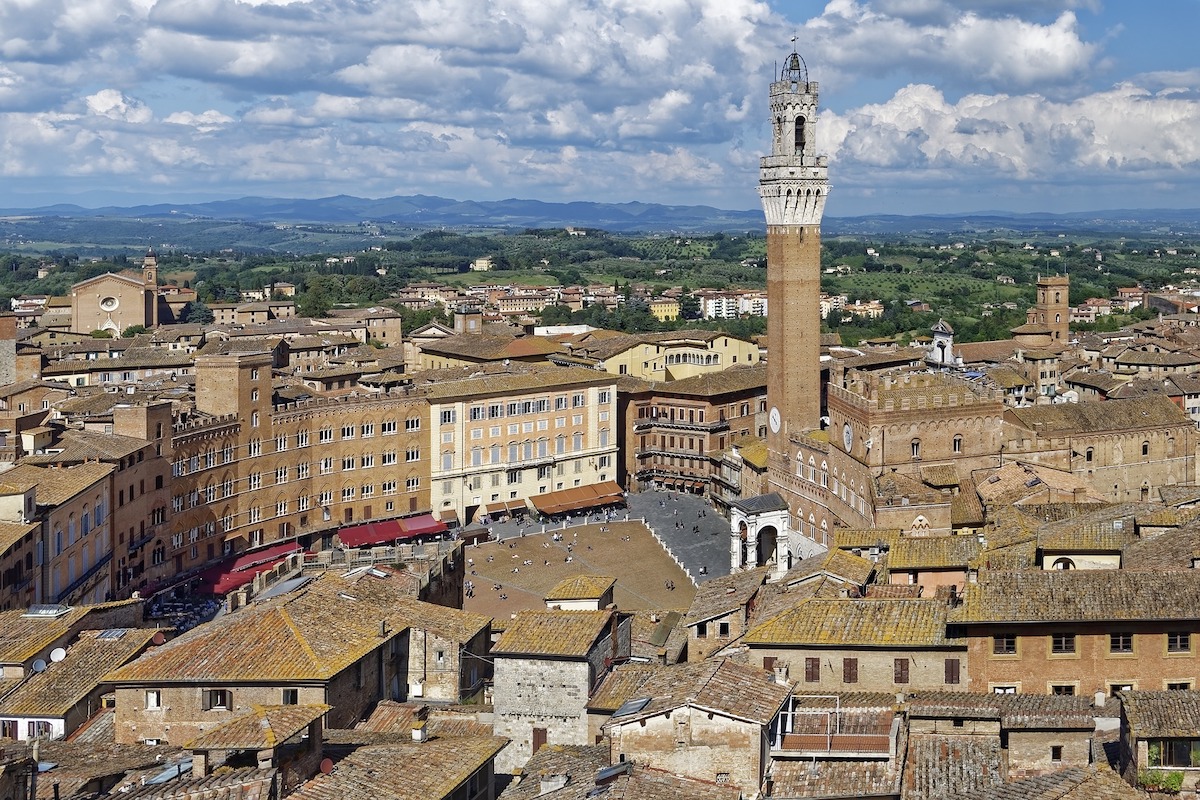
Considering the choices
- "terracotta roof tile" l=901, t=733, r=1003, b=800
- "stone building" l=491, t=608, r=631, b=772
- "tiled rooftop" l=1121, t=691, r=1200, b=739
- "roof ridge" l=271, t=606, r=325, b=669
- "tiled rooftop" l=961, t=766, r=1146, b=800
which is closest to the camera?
"tiled rooftop" l=961, t=766, r=1146, b=800

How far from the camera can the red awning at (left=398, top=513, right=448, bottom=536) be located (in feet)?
258

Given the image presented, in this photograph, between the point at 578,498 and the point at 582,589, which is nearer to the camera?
the point at 582,589

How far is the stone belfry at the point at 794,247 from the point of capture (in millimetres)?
74750

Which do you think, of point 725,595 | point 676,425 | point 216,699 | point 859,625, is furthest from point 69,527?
point 676,425

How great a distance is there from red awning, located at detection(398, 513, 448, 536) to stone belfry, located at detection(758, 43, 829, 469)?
60.0 feet

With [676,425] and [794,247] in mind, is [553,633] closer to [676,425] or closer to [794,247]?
[794,247]

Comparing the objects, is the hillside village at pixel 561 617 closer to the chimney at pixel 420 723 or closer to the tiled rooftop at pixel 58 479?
the tiled rooftop at pixel 58 479

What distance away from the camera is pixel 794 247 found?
246 feet

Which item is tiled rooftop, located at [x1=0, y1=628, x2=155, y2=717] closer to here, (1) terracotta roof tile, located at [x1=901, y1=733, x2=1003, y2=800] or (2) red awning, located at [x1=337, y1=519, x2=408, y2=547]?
(1) terracotta roof tile, located at [x1=901, y1=733, x2=1003, y2=800]

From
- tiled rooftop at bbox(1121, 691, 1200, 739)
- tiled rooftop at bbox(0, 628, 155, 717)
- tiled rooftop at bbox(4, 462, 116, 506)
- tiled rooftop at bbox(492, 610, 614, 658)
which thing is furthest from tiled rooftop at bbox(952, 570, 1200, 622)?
tiled rooftop at bbox(4, 462, 116, 506)

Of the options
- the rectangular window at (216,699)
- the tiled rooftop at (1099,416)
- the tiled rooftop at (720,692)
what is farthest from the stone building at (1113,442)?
the rectangular window at (216,699)

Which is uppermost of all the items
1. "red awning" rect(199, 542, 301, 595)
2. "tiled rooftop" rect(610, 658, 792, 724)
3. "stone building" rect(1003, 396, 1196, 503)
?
"tiled rooftop" rect(610, 658, 792, 724)

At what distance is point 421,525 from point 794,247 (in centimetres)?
2454

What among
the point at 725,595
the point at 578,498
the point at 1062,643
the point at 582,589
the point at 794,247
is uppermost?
the point at 794,247
